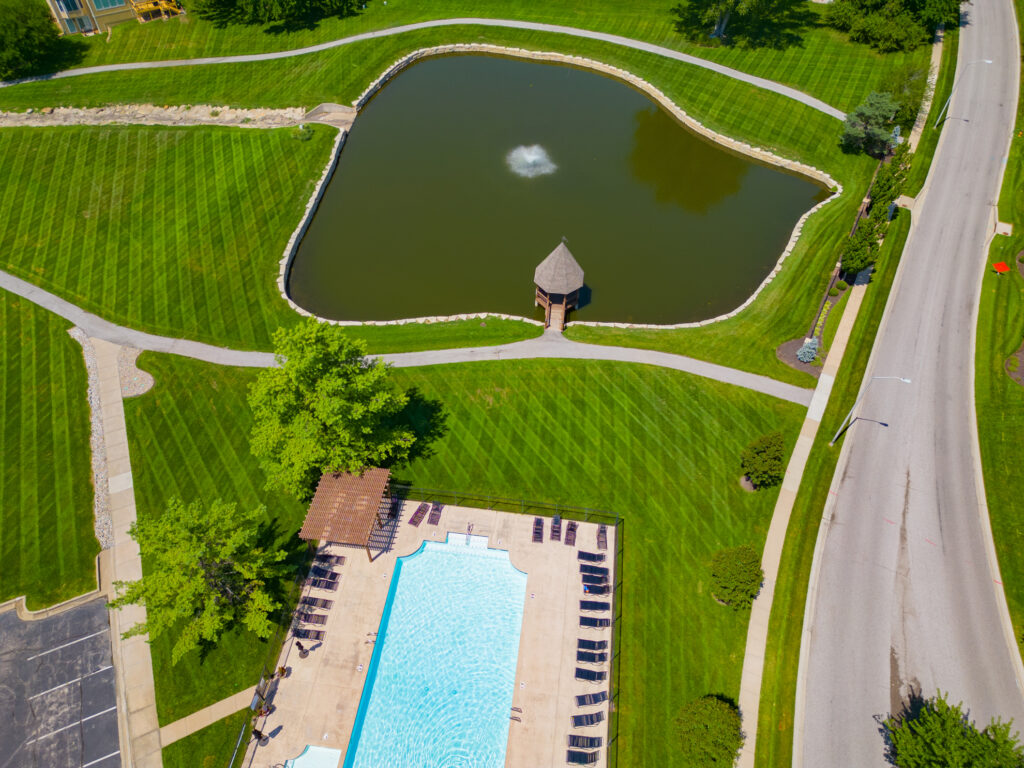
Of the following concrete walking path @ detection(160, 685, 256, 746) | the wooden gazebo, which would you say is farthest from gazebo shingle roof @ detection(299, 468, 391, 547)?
the wooden gazebo

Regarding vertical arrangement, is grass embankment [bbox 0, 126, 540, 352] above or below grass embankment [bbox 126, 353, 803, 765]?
above

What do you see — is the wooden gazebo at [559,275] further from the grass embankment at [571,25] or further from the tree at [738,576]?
the grass embankment at [571,25]

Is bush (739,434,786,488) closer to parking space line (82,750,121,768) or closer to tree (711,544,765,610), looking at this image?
tree (711,544,765,610)

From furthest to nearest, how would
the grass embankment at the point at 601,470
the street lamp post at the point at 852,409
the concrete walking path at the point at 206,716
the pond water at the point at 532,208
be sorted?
the pond water at the point at 532,208, the street lamp post at the point at 852,409, the grass embankment at the point at 601,470, the concrete walking path at the point at 206,716

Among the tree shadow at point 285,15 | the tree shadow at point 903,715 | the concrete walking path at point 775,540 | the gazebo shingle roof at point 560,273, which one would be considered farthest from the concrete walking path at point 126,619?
the tree shadow at point 285,15

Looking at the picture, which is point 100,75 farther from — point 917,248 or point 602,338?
point 917,248

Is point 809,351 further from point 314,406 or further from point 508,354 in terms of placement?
point 314,406
